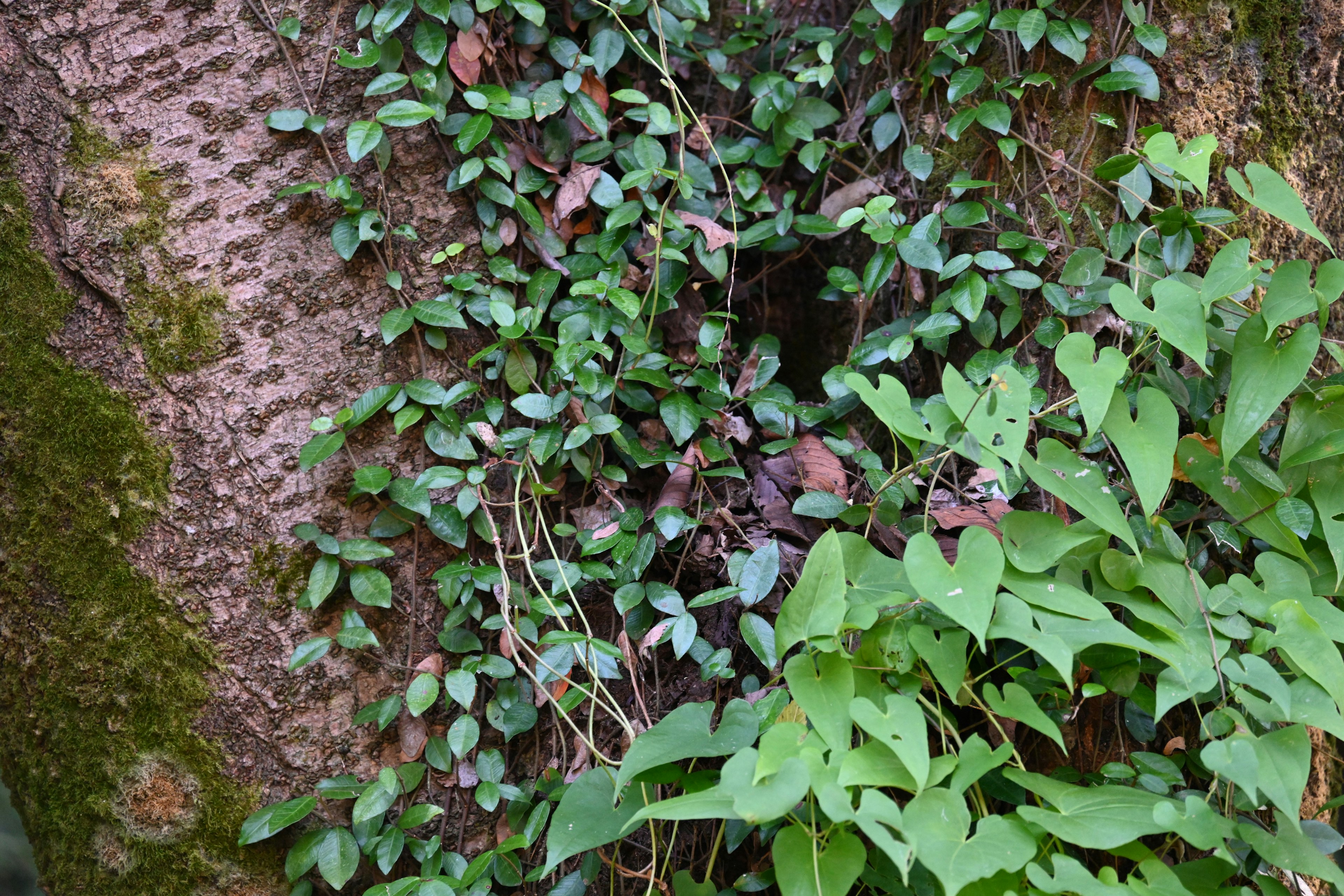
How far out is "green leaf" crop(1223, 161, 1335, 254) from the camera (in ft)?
3.91

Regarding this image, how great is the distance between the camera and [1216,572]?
51.8 inches

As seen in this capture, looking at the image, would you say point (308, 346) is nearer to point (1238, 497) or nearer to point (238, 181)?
point (238, 181)

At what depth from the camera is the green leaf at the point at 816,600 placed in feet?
3.40

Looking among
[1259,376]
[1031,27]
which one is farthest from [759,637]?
[1031,27]

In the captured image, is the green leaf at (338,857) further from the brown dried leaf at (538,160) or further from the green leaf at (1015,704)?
the brown dried leaf at (538,160)

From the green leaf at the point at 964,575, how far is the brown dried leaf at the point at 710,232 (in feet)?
2.61

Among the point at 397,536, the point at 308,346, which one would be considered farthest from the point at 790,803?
the point at 308,346

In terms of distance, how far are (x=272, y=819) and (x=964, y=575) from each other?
112 cm

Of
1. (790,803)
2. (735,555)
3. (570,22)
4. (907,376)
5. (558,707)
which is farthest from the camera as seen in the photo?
(907,376)

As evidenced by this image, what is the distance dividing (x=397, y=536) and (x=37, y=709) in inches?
27.8

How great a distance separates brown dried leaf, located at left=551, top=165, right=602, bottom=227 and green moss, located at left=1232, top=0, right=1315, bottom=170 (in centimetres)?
124

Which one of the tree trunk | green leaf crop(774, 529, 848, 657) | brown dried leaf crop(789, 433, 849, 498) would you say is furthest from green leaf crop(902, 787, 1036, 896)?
the tree trunk

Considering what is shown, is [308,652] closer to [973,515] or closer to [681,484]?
[681,484]

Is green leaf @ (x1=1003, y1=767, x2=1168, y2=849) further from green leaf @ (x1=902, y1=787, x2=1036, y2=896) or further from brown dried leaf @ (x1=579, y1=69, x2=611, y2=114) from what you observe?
brown dried leaf @ (x1=579, y1=69, x2=611, y2=114)
